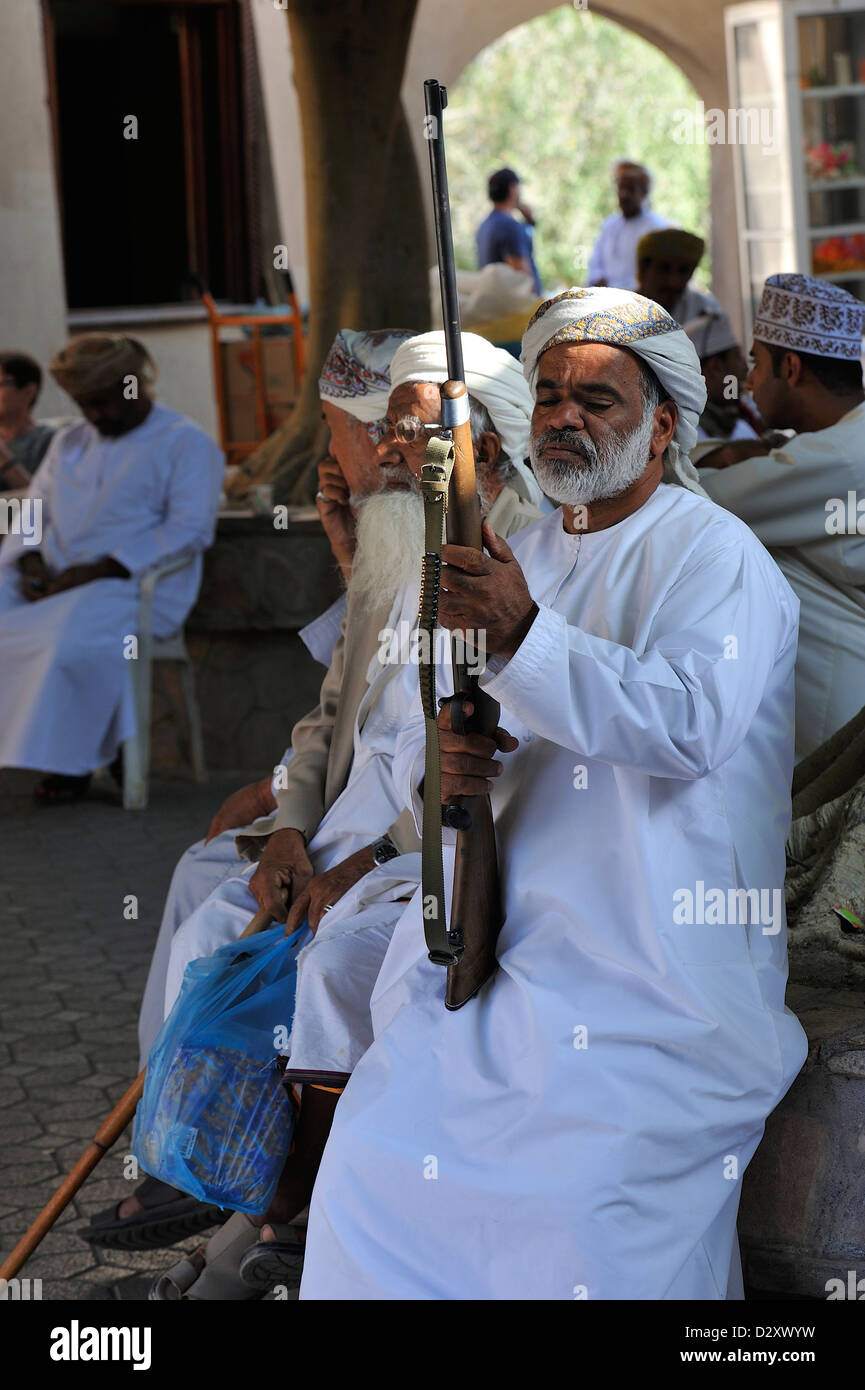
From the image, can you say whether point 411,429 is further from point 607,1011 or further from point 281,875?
point 607,1011

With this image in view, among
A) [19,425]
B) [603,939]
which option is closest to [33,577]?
[19,425]

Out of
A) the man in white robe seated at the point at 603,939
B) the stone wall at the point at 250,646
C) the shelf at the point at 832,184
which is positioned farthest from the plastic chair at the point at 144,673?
the shelf at the point at 832,184

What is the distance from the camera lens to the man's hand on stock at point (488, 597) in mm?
2160

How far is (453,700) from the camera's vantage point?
92.0 inches

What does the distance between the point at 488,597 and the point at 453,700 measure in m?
0.22

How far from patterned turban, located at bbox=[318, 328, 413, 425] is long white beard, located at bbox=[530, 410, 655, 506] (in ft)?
3.35

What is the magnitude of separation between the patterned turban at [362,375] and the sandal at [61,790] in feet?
13.4

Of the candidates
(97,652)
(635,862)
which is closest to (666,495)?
(635,862)

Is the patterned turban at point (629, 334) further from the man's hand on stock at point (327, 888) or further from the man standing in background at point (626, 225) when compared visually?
the man standing in background at point (626, 225)

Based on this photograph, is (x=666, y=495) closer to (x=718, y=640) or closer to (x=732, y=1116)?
(x=718, y=640)

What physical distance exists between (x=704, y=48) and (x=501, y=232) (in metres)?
2.91

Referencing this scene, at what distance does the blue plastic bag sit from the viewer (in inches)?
110

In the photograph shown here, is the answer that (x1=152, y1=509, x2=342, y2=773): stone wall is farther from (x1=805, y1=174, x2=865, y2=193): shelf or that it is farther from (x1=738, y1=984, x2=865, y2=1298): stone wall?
(x1=805, y1=174, x2=865, y2=193): shelf

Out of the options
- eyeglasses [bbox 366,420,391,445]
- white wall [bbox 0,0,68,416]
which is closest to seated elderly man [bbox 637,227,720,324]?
eyeglasses [bbox 366,420,391,445]
